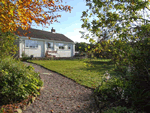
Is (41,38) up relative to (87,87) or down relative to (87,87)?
up

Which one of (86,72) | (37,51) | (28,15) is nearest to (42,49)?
(37,51)

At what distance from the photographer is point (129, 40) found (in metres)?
3.55

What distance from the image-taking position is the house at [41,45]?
19.6m

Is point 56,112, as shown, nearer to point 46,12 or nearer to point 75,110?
point 75,110

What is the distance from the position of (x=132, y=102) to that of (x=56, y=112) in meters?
2.38

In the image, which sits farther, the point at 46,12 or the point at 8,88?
the point at 46,12

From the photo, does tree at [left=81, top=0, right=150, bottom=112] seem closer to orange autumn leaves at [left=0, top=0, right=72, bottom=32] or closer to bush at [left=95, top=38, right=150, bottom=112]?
bush at [left=95, top=38, right=150, bottom=112]

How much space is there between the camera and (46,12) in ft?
22.5

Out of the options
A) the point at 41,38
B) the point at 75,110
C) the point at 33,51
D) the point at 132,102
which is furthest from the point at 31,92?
the point at 41,38

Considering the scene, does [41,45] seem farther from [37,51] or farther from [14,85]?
[14,85]

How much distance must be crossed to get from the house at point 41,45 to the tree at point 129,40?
16405mm

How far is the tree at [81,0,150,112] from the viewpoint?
3.30 meters

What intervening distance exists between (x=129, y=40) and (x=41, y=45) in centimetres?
2055

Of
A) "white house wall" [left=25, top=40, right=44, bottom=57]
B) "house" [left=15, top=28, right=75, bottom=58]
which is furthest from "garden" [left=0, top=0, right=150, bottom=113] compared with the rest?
"white house wall" [left=25, top=40, right=44, bottom=57]
